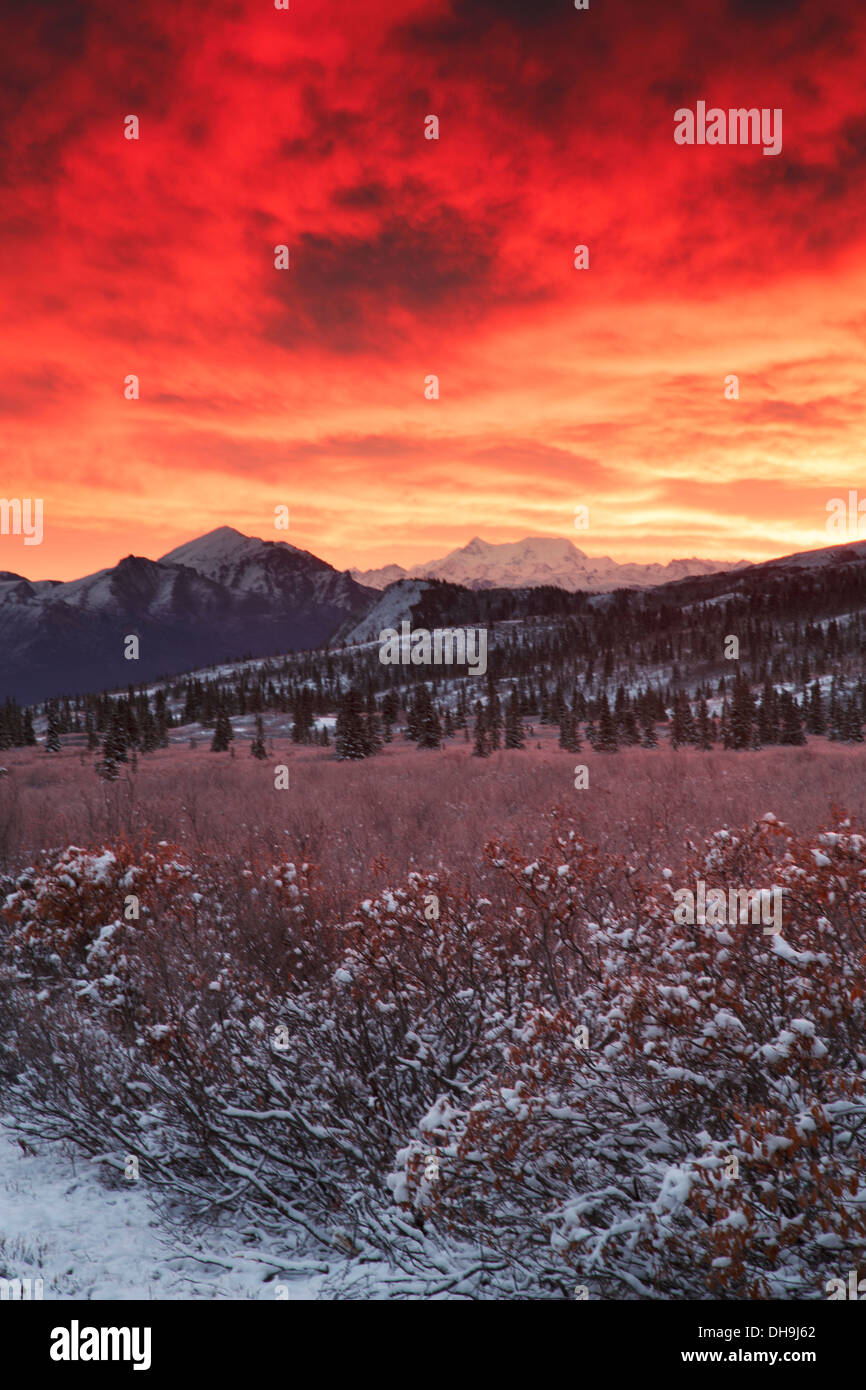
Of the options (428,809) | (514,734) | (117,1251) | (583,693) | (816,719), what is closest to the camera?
(117,1251)

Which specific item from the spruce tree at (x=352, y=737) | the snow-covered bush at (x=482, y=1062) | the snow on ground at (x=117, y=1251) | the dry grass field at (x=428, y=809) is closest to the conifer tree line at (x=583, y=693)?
the spruce tree at (x=352, y=737)

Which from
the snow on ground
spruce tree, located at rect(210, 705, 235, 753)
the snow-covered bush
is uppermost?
spruce tree, located at rect(210, 705, 235, 753)

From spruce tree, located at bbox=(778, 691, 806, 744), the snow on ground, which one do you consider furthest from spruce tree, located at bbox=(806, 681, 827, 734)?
the snow on ground

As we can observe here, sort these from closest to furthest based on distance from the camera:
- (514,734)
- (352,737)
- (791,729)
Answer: (352,737) → (791,729) → (514,734)

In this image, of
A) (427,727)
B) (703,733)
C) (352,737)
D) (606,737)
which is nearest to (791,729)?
(703,733)

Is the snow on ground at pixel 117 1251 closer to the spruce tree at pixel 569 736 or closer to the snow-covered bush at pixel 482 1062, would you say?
the snow-covered bush at pixel 482 1062

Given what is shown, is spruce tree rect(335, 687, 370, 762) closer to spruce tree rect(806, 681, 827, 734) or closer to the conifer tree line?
the conifer tree line

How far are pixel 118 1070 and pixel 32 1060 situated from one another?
115cm

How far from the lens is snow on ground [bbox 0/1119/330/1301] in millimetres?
4566

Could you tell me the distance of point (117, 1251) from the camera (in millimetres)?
5008

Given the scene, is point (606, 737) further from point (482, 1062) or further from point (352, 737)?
point (482, 1062)

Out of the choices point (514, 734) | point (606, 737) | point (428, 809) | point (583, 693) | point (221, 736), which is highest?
point (583, 693)

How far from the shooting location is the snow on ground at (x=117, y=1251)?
4.57 m

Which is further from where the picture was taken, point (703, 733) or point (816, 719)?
point (816, 719)
